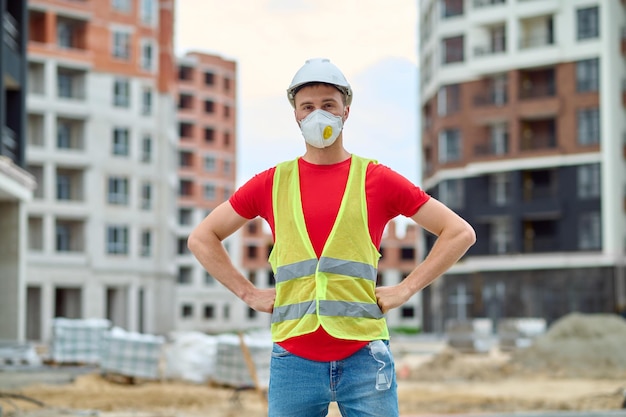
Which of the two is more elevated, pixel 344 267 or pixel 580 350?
pixel 344 267

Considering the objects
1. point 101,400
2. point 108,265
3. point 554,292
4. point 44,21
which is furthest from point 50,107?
point 101,400

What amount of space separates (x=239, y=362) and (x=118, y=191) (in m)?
41.5

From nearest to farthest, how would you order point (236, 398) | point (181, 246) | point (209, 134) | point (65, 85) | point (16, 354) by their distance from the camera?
point (236, 398) → point (16, 354) → point (65, 85) → point (209, 134) → point (181, 246)

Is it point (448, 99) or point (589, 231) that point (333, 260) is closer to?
point (589, 231)

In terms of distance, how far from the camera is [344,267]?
3.56 metres

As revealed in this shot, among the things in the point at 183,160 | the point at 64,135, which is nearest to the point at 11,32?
the point at 64,135

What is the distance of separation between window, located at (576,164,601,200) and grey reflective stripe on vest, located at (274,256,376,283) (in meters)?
52.2

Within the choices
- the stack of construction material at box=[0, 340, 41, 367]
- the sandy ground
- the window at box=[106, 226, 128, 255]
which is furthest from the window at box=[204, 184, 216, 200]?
the sandy ground

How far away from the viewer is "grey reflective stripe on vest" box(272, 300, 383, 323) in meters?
3.53

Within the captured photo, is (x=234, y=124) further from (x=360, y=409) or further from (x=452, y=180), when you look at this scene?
(x=360, y=409)

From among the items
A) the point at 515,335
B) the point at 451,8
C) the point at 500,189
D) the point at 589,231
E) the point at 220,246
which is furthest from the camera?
the point at 451,8

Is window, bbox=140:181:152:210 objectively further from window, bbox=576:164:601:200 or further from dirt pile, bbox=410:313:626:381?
dirt pile, bbox=410:313:626:381

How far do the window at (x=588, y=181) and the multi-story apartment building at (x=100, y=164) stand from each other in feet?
79.0

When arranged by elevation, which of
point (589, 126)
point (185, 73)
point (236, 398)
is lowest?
point (236, 398)
